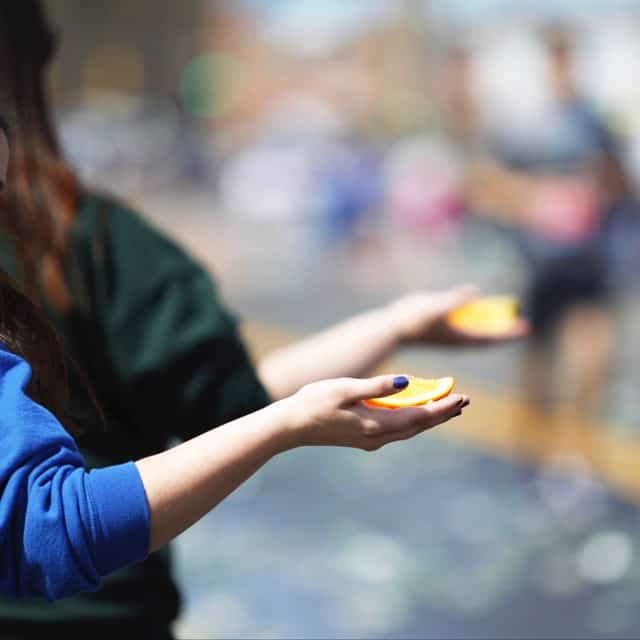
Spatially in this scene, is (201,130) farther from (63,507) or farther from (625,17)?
(63,507)

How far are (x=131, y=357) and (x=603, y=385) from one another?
4.04 metres

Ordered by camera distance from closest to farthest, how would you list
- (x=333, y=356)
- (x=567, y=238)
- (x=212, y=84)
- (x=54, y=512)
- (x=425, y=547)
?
(x=54, y=512)
(x=333, y=356)
(x=425, y=547)
(x=567, y=238)
(x=212, y=84)

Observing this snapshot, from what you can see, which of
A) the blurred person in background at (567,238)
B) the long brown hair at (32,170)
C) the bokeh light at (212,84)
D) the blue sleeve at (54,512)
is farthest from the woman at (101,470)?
the bokeh light at (212,84)

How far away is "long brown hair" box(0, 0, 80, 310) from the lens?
1.59 meters

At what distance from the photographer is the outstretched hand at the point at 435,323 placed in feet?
6.24

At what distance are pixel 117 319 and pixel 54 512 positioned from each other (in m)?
0.57

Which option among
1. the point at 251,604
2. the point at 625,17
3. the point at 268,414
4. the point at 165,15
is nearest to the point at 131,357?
the point at 268,414

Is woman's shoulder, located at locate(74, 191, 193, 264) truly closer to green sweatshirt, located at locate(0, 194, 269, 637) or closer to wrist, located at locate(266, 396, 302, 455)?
green sweatshirt, located at locate(0, 194, 269, 637)

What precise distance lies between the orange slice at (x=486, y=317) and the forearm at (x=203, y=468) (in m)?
0.82

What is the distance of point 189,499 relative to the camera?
113 centimetres

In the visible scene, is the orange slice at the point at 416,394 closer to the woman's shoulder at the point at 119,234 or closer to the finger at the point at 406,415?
the finger at the point at 406,415

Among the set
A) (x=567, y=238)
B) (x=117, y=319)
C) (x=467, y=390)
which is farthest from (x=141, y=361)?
(x=467, y=390)

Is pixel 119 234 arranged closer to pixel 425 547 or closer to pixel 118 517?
pixel 118 517

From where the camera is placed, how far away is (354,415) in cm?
116
